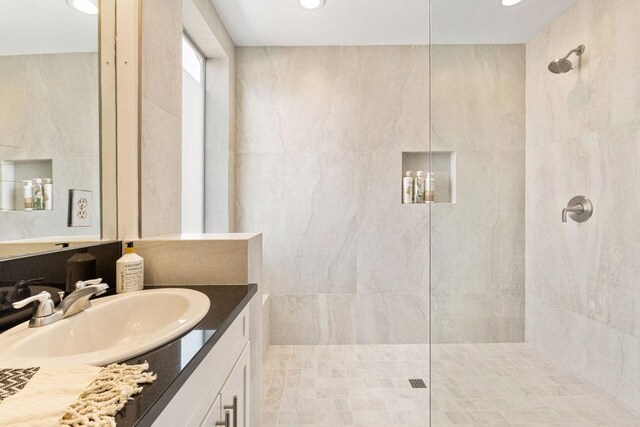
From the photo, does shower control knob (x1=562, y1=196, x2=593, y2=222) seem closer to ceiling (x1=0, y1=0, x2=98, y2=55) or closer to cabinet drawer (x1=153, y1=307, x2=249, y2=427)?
cabinet drawer (x1=153, y1=307, x2=249, y2=427)

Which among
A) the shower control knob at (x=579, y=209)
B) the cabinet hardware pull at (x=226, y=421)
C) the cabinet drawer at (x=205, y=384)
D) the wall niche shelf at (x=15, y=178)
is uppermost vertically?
the wall niche shelf at (x=15, y=178)

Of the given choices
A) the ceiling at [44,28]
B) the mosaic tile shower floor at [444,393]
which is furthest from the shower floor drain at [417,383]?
the ceiling at [44,28]

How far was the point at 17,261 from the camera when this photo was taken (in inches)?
31.4

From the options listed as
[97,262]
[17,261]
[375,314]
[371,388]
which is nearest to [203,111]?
[97,262]

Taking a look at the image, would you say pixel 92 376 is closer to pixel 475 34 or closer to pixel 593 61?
pixel 475 34

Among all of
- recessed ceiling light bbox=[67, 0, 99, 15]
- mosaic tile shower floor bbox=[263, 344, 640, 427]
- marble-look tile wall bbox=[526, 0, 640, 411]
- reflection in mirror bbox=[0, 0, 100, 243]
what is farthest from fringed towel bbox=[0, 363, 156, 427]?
marble-look tile wall bbox=[526, 0, 640, 411]

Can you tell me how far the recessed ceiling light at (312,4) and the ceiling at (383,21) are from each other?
42mm

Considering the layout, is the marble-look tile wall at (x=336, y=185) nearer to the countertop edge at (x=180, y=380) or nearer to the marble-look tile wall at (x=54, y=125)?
the marble-look tile wall at (x=54, y=125)

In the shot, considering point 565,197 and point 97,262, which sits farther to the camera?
point 565,197

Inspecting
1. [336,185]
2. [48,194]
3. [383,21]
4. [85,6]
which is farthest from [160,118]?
[383,21]

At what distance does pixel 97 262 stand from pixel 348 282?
6.27 ft

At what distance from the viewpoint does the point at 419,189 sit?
104 inches

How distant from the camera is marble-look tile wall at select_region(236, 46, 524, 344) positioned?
2619mm

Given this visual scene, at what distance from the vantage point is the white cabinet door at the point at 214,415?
0.73 meters
